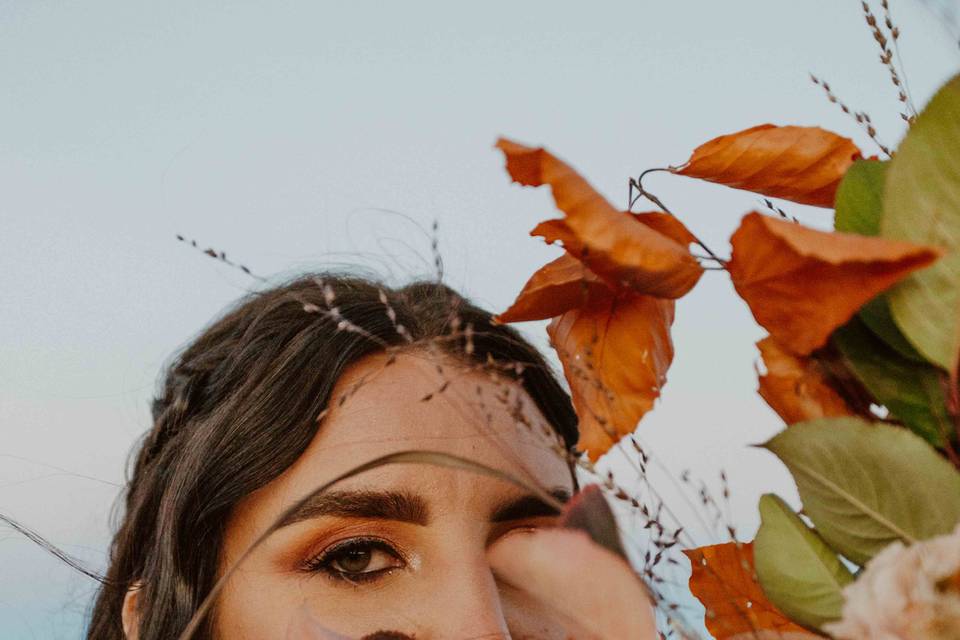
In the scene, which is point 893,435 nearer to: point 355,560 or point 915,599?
point 915,599

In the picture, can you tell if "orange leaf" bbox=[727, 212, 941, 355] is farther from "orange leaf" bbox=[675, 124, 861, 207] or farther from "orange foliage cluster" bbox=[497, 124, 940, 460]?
"orange leaf" bbox=[675, 124, 861, 207]

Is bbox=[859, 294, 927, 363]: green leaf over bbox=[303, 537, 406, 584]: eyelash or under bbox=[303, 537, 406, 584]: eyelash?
over

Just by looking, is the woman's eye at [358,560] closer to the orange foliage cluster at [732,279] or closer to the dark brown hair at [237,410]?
the dark brown hair at [237,410]

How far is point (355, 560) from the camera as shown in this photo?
3.74ft

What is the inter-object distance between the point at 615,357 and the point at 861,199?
183mm

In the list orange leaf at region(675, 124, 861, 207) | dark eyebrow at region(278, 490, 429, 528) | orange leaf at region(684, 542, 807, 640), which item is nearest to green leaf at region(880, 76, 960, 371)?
orange leaf at region(675, 124, 861, 207)

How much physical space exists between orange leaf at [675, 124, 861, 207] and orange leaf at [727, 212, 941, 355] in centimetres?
12

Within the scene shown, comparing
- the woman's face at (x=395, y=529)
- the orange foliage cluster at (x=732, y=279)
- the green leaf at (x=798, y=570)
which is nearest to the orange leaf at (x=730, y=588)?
the orange foliage cluster at (x=732, y=279)

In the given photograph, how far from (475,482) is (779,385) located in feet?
2.00

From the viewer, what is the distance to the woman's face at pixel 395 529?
106 cm

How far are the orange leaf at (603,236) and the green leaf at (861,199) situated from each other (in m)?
0.09

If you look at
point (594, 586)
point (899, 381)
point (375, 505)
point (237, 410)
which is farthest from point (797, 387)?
point (237, 410)

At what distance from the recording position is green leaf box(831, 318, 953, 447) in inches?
20.1

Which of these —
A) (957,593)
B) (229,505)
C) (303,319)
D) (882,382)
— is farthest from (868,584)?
(303,319)
